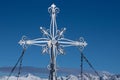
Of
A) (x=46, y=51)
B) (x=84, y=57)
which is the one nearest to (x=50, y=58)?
(x=46, y=51)

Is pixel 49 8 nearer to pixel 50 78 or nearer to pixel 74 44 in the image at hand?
pixel 74 44

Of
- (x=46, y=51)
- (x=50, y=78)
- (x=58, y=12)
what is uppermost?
(x=58, y=12)

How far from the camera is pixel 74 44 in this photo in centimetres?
4181

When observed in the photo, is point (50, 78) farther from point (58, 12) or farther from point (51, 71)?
point (58, 12)

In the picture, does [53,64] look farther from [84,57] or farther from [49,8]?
[49,8]

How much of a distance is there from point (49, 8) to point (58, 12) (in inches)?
42.8

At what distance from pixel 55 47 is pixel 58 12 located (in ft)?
13.3

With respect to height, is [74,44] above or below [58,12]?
below

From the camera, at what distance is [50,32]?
42.5 m

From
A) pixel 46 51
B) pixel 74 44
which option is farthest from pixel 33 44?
pixel 74 44

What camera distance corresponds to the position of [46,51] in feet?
138

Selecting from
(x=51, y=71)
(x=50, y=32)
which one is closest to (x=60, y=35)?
(x=50, y=32)

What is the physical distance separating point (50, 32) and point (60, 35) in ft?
3.95

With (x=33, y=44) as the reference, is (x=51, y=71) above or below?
below
